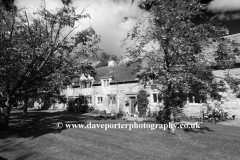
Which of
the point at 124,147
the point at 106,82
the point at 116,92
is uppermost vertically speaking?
the point at 106,82

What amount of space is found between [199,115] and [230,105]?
317 centimetres

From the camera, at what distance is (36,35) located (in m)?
11.8

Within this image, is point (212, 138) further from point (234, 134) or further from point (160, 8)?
point (160, 8)

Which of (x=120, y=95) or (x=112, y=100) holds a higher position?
(x=120, y=95)

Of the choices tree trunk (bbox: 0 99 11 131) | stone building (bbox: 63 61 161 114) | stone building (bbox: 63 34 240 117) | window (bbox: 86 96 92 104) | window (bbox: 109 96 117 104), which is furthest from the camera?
window (bbox: 86 96 92 104)

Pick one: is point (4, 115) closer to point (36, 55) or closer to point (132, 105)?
point (36, 55)

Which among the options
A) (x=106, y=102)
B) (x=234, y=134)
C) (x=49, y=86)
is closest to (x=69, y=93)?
(x=106, y=102)

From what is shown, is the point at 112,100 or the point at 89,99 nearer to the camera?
the point at 112,100

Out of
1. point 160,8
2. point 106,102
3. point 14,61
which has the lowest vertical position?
point 106,102

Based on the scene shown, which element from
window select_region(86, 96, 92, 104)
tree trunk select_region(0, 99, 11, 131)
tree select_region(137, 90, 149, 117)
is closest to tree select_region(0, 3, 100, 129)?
tree trunk select_region(0, 99, 11, 131)

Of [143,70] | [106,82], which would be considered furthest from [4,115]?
[106,82]

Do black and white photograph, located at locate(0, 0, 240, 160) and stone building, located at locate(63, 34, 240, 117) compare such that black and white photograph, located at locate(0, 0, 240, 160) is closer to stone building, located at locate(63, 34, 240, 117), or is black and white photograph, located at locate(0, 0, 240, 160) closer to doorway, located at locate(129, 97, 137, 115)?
stone building, located at locate(63, 34, 240, 117)

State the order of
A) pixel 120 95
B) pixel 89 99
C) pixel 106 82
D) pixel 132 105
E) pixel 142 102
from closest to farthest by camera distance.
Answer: pixel 142 102
pixel 132 105
pixel 120 95
pixel 106 82
pixel 89 99

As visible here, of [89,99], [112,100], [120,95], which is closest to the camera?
[120,95]
